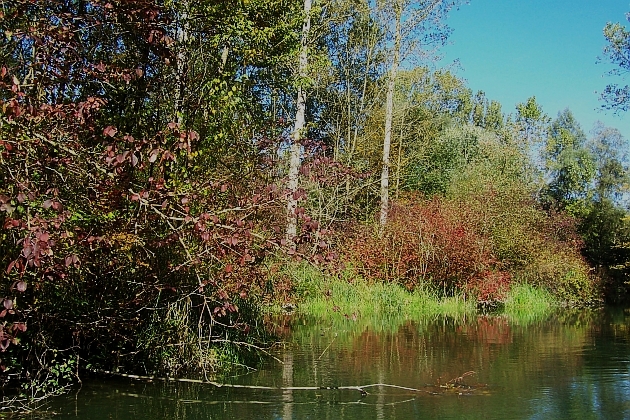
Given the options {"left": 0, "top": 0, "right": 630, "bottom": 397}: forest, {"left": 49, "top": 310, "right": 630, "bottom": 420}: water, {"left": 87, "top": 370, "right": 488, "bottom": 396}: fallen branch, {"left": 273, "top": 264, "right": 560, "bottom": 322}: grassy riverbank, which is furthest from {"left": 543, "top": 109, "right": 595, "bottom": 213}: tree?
{"left": 87, "top": 370, "right": 488, "bottom": 396}: fallen branch

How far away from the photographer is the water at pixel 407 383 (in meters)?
6.65

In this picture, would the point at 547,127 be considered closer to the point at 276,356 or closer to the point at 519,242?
the point at 519,242

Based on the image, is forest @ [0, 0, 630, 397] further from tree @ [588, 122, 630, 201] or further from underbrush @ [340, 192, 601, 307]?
tree @ [588, 122, 630, 201]

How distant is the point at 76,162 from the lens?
20.6 feet

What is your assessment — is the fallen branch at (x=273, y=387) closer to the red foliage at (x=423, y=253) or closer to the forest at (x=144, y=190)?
the forest at (x=144, y=190)

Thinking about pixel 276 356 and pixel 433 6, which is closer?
pixel 276 356

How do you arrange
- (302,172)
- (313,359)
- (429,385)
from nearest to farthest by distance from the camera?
(302,172)
(429,385)
(313,359)

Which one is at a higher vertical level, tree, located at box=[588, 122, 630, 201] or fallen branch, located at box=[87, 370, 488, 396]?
tree, located at box=[588, 122, 630, 201]

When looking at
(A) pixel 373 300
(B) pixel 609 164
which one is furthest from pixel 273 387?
(B) pixel 609 164

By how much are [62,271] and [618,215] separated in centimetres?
2754

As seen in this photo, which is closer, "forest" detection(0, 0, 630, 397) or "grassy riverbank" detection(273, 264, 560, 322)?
"forest" detection(0, 0, 630, 397)

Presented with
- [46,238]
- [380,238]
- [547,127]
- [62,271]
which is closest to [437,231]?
[380,238]

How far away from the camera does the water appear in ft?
21.8

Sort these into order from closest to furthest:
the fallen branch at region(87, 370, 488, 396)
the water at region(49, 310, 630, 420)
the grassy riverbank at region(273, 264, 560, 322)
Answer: the water at region(49, 310, 630, 420) → the fallen branch at region(87, 370, 488, 396) → the grassy riverbank at region(273, 264, 560, 322)
